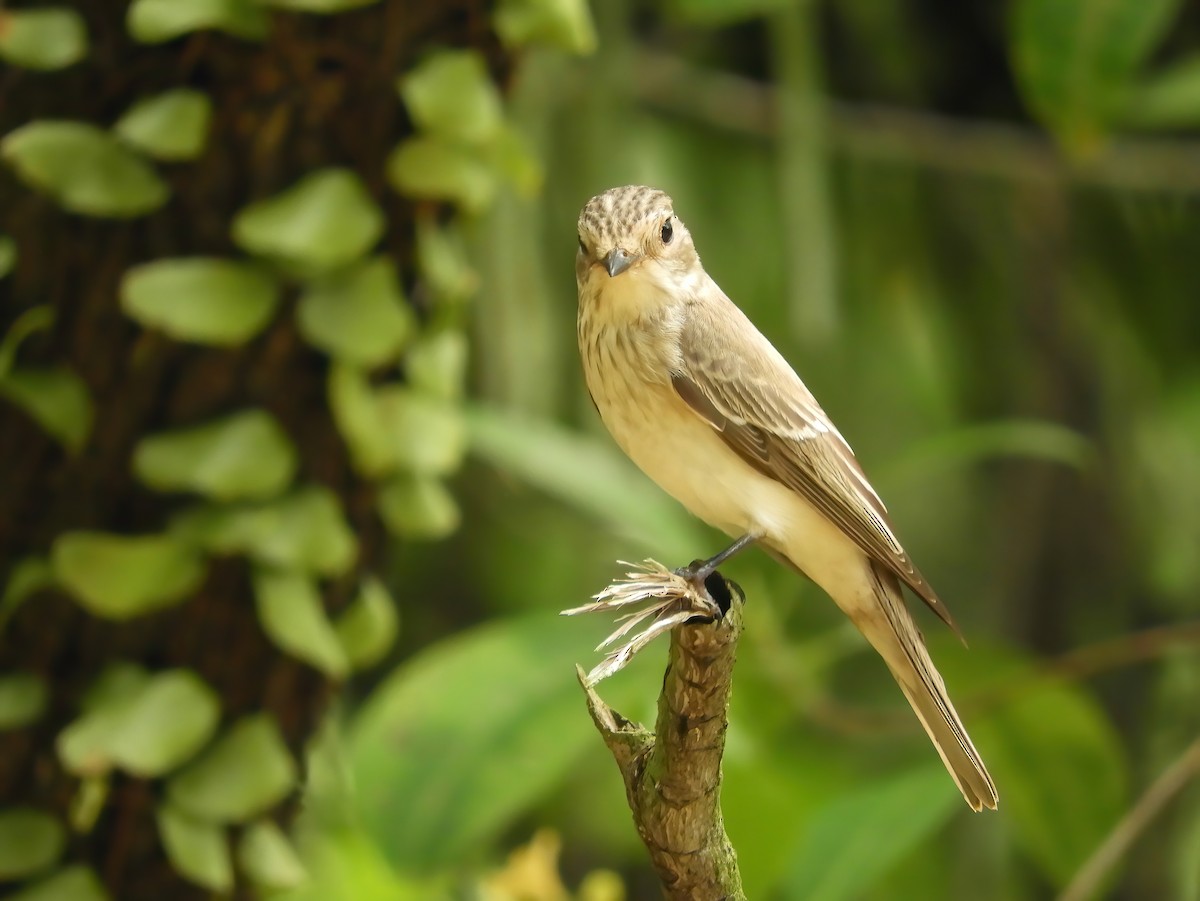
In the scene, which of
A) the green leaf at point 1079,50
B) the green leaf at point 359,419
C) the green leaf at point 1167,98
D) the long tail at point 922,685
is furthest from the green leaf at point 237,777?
the green leaf at point 1167,98

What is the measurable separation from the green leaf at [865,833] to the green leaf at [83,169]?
1280 mm

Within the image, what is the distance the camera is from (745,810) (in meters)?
2.66

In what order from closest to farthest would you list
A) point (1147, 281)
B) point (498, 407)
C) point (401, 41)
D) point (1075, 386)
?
point (401, 41)
point (498, 407)
point (1147, 281)
point (1075, 386)

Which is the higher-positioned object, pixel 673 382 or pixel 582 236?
pixel 582 236

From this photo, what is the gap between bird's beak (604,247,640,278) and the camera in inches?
79.3

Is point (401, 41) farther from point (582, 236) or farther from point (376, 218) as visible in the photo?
point (582, 236)

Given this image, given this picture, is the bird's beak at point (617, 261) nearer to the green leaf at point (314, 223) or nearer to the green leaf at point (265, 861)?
the green leaf at point (314, 223)

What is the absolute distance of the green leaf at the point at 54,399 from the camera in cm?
184

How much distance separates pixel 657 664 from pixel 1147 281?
153cm

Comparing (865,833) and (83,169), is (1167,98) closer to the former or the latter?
(865,833)

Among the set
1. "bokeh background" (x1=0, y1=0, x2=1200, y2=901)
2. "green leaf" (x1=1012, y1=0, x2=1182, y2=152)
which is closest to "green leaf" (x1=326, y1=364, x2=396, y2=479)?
"bokeh background" (x1=0, y1=0, x2=1200, y2=901)

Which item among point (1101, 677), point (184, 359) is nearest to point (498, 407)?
point (184, 359)

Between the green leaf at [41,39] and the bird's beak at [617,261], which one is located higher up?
the green leaf at [41,39]

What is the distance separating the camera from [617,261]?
6.62 ft
